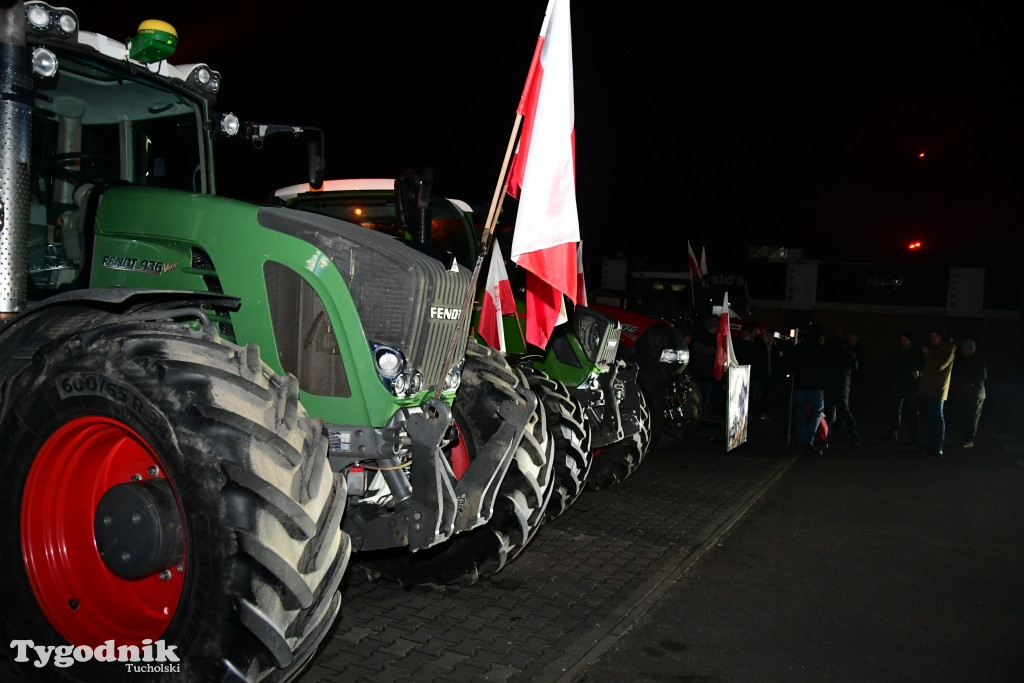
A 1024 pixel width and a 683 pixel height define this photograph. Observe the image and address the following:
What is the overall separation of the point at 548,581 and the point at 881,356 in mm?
28615

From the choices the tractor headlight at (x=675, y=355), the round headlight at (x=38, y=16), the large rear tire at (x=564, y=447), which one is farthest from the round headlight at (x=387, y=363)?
the tractor headlight at (x=675, y=355)

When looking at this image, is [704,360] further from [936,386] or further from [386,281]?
[386,281]

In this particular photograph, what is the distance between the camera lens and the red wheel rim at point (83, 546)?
3523mm

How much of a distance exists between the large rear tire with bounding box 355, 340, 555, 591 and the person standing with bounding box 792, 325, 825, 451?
8.03 metres

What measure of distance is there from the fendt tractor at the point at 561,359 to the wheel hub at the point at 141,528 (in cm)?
250

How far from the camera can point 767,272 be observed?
32719mm

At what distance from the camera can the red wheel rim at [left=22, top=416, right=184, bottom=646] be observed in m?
3.52

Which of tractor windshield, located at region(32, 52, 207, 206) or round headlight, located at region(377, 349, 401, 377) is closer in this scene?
round headlight, located at region(377, 349, 401, 377)

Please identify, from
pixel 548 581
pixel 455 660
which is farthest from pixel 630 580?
pixel 455 660

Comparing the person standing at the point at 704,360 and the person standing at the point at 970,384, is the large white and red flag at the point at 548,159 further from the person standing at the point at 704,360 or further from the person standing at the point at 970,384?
the person standing at the point at 970,384

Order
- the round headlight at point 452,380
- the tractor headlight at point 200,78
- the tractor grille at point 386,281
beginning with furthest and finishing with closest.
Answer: the tractor headlight at point 200,78 → the round headlight at point 452,380 → the tractor grille at point 386,281

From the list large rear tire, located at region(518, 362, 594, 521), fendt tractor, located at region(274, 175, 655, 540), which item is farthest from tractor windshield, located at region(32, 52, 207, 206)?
large rear tire, located at region(518, 362, 594, 521)

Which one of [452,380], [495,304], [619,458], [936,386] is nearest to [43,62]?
[452,380]

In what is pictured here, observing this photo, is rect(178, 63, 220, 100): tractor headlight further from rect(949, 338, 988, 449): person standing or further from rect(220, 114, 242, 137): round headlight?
rect(949, 338, 988, 449): person standing
